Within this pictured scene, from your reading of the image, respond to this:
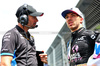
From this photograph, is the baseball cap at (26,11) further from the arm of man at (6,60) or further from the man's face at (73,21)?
the arm of man at (6,60)

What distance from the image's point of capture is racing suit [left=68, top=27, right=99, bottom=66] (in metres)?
1.89

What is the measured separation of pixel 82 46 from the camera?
1948 millimetres

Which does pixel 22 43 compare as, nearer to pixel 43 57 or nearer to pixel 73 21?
pixel 43 57

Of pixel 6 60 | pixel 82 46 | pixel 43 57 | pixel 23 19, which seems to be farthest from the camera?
pixel 43 57

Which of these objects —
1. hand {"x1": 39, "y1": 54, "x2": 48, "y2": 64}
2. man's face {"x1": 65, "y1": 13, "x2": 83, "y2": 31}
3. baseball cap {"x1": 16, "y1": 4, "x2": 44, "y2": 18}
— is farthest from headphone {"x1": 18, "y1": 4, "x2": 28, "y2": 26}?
man's face {"x1": 65, "y1": 13, "x2": 83, "y2": 31}

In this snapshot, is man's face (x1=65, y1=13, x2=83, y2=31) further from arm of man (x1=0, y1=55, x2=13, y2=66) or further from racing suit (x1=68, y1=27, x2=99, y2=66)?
arm of man (x1=0, y1=55, x2=13, y2=66)

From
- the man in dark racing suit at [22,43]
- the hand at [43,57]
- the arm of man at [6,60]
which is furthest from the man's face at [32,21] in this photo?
the arm of man at [6,60]

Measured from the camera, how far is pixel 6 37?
1.90 m

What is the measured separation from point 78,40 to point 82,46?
122 mm

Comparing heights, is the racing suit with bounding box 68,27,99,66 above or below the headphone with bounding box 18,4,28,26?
below

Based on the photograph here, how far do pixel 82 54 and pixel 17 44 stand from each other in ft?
2.84

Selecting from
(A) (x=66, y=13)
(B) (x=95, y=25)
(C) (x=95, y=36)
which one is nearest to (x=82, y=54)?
(C) (x=95, y=36)

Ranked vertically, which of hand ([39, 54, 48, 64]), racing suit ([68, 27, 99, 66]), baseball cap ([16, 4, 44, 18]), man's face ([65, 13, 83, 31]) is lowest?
hand ([39, 54, 48, 64])

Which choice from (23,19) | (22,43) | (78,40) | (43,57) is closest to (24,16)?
(23,19)
